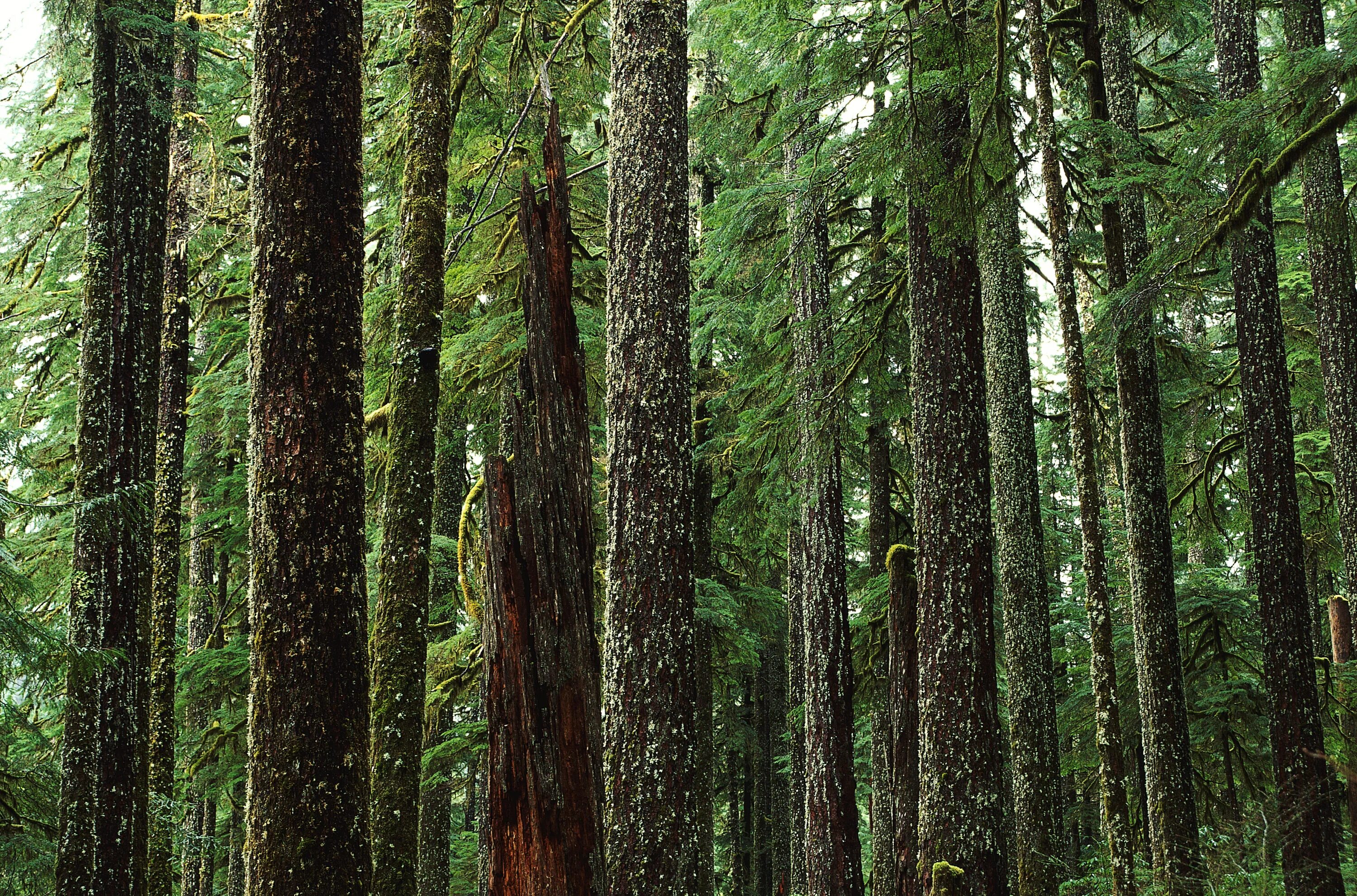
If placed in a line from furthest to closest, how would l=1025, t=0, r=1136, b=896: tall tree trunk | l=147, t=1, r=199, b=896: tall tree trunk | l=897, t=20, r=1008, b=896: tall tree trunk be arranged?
l=147, t=1, r=199, b=896: tall tree trunk → l=1025, t=0, r=1136, b=896: tall tree trunk → l=897, t=20, r=1008, b=896: tall tree trunk

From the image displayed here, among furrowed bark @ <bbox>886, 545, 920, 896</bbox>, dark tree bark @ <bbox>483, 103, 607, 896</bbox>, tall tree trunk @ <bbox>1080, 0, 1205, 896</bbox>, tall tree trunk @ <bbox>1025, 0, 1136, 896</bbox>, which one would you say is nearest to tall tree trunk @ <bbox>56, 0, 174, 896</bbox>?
dark tree bark @ <bbox>483, 103, 607, 896</bbox>

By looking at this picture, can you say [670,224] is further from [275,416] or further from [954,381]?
[275,416]

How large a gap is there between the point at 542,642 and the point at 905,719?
592cm

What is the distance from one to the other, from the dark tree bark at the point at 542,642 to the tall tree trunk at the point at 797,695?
30.5ft

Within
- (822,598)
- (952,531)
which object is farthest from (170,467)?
(952,531)

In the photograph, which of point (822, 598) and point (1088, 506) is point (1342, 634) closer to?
point (1088, 506)

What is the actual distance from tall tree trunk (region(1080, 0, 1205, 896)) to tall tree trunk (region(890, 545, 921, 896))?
10.0 feet

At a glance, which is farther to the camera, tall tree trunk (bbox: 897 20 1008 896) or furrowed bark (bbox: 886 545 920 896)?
furrowed bark (bbox: 886 545 920 896)

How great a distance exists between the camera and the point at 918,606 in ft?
26.1

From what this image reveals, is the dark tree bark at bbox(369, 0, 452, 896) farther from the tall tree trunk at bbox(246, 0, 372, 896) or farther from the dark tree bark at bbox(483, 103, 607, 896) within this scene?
the dark tree bark at bbox(483, 103, 607, 896)

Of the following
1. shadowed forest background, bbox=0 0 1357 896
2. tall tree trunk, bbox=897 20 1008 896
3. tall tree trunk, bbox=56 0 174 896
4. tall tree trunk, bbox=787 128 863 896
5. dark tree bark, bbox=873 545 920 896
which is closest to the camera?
shadowed forest background, bbox=0 0 1357 896

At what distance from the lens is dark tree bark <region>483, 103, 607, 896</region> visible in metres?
3.17

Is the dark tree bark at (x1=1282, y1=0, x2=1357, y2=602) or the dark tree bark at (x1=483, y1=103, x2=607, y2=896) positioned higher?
the dark tree bark at (x1=1282, y1=0, x2=1357, y2=602)

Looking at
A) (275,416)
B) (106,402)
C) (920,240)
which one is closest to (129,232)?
(106,402)
